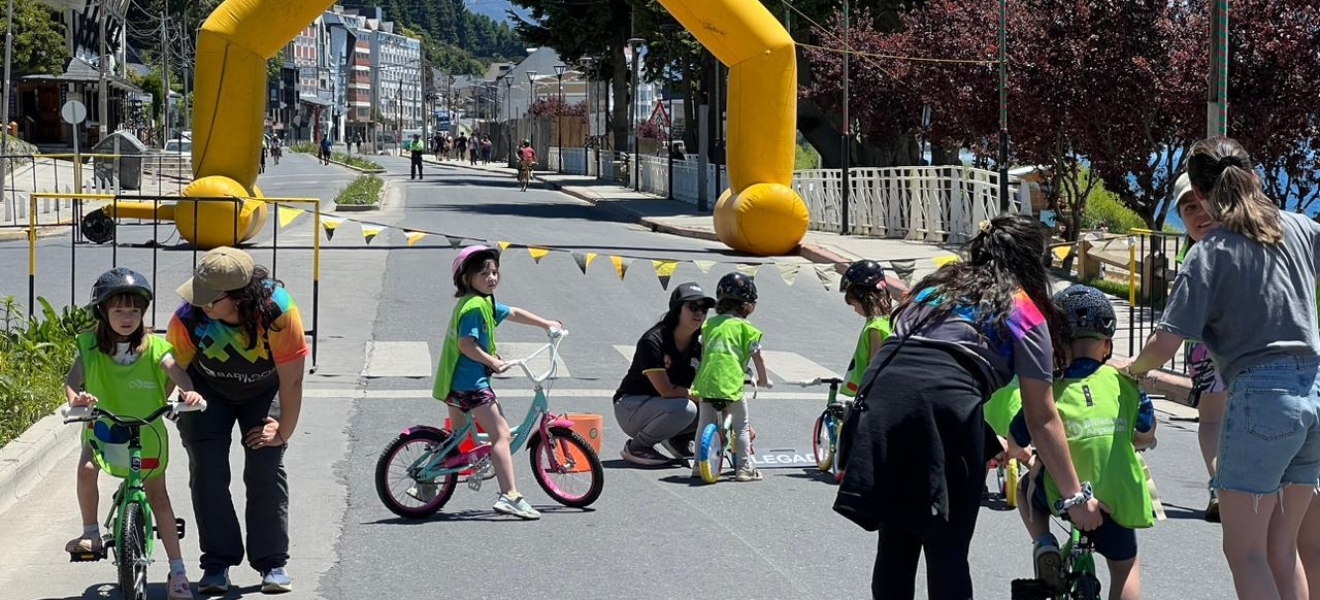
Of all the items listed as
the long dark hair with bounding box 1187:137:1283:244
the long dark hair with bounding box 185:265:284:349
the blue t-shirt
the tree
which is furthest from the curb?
the tree

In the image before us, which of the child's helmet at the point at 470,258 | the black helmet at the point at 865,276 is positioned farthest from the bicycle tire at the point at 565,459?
the black helmet at the point at 865,276

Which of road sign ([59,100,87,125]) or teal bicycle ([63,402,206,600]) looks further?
road sign ([59,100,87,125])

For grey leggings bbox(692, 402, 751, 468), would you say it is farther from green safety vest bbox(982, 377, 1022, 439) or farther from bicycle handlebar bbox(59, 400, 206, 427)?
green safety vest bbox(982, 377, 1022, 439)

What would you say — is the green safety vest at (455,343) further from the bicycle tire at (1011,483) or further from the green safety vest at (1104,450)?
the green safety vest at (1104,450)

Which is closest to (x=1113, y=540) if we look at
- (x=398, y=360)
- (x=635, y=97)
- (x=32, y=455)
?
(x=32, y=455)

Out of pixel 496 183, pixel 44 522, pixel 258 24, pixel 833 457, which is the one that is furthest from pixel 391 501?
pixel 496 183

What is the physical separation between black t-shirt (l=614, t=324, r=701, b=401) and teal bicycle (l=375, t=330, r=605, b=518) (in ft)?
4.13

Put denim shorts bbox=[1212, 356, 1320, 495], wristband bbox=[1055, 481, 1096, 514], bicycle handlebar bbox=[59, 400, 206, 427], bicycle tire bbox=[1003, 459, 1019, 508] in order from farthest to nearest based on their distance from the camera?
bicycle tire bbox=[1003, 459, 1019, 508]
bicycle handlebar bbox=[59, 400, 206, 427]
denim shorts bbox=[1212, 356, 1320, 495]
wristband bbox=[1055, 481, 1096, 514]

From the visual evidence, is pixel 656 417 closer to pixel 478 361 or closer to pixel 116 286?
pixel 478 361

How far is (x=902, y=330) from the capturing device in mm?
4633

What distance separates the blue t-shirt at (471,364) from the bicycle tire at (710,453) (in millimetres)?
1642

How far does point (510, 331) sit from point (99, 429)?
10.2 meters

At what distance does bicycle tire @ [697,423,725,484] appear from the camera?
917 cm

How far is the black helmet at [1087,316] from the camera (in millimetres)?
5078
